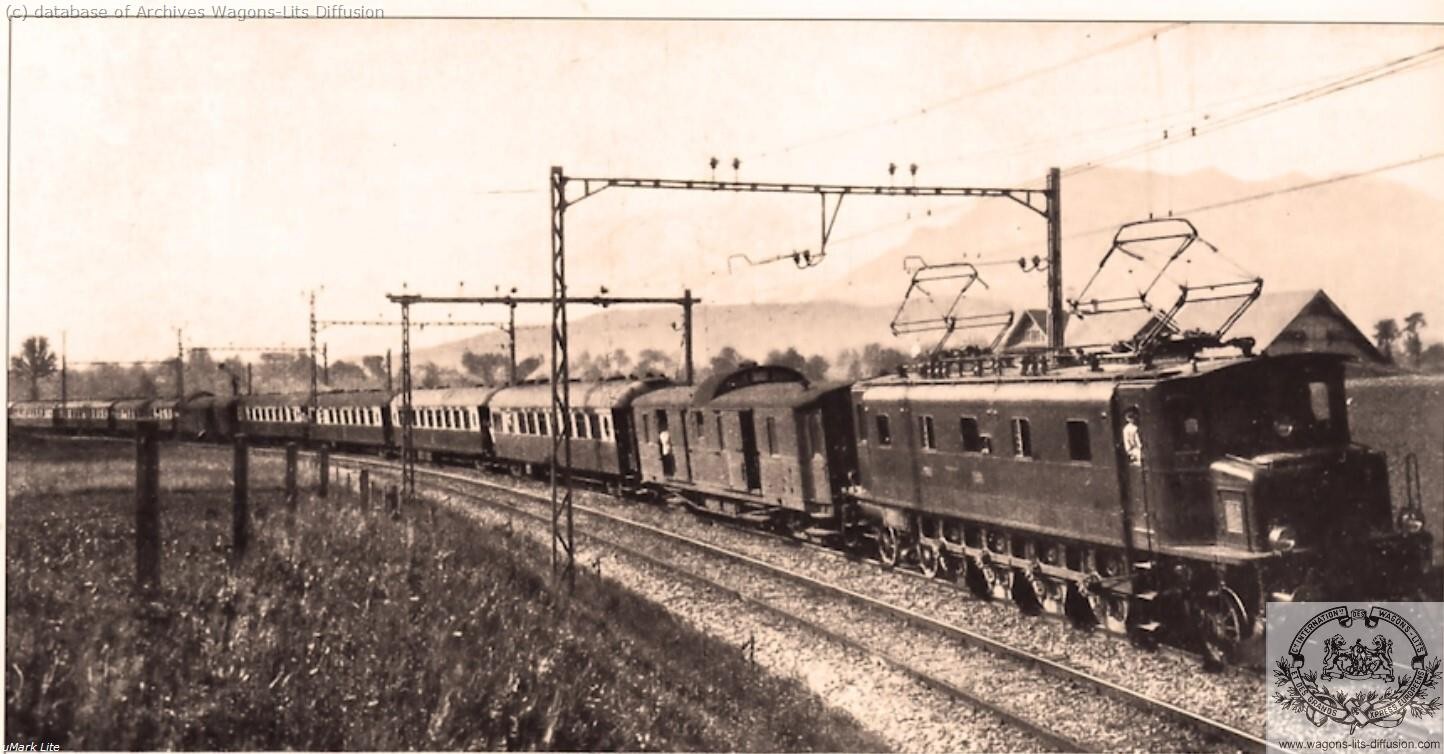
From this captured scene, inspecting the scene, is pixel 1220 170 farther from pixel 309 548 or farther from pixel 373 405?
pixel 373 405

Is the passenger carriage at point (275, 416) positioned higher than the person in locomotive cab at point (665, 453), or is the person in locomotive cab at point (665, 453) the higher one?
the passenger carriage at point (275, 416)

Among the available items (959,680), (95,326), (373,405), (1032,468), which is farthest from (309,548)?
(373,405)

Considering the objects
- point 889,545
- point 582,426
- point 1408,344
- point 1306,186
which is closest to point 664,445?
point 582,426

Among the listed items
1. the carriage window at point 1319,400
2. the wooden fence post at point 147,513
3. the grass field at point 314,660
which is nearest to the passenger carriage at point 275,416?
the grass field at point 314,660

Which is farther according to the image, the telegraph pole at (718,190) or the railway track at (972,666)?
the telegraph pole at (718,190)

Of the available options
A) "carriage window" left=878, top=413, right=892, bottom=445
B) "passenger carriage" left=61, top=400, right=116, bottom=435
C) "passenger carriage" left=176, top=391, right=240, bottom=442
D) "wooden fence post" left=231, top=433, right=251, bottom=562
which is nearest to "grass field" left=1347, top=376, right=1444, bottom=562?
"carriage window" left=878, top=413, right=892, bottom=445

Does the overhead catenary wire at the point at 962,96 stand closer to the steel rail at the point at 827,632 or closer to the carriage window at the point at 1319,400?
the carriage window at the point at 1319,400

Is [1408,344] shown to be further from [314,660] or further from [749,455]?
[314,660]

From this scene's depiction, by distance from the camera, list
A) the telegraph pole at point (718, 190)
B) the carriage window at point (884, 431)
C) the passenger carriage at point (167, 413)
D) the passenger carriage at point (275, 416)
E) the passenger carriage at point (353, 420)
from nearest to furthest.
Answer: the telegraph pole at point (718, 190)
the carriage window at point (884, 431)
the passenger carriage at point (353, 420)
the passenger carriage at point (167, 413)
the passenger carriage at point (275, 416)
